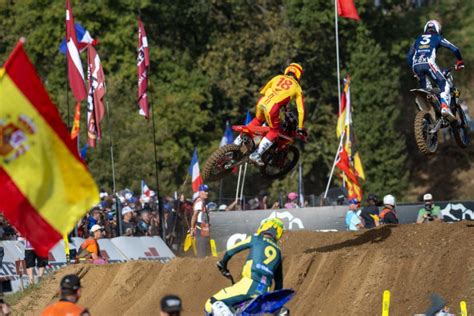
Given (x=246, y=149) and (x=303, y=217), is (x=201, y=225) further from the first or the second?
(x=246, y=149)

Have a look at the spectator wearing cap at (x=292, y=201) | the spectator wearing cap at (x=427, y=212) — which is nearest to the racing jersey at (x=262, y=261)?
the spectator wearing cap at (x=427, y=212)

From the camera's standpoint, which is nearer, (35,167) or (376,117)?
(35,167)

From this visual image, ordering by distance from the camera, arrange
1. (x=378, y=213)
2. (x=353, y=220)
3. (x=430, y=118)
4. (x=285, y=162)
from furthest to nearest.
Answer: (x=353, y=220)
(x=378, y=213)
(x=285, y=162)
(x=430, y=118)

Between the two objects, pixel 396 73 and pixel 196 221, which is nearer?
pixel 196 221

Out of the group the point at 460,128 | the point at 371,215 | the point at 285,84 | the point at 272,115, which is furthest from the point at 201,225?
the point at 460,128

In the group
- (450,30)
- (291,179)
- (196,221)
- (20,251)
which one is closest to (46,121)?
(20,251)

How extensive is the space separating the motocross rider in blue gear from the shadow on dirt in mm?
2827

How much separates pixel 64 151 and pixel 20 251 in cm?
1299

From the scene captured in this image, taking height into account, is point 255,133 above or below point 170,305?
above

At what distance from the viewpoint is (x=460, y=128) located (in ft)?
77.5

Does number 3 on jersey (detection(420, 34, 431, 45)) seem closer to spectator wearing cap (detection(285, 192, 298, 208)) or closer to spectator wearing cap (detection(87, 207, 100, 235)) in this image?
spectator wearing cap (detection(87, 207, 100, 235))

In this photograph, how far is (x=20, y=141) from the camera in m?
13.3

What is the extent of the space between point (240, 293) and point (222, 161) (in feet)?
21.0

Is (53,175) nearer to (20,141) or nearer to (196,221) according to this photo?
(20,141)
